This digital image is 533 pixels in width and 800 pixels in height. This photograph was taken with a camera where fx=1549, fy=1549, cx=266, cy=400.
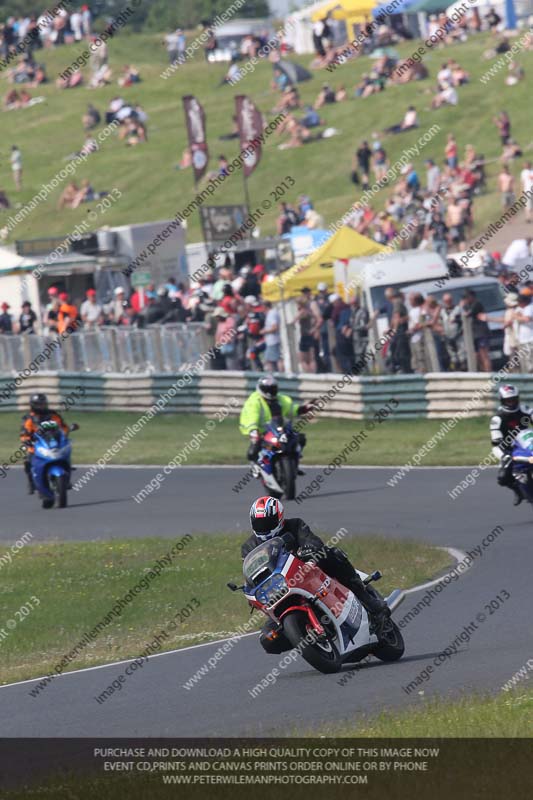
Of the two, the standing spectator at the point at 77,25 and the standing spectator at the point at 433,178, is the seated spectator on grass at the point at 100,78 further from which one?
the standing spectator at the point at 433,178

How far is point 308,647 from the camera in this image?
9383mm

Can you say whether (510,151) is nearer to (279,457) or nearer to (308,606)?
(279,457)

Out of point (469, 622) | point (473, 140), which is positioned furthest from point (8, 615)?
point (473, 140)

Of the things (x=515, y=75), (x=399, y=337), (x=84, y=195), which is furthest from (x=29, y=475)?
(x=84, y=195)

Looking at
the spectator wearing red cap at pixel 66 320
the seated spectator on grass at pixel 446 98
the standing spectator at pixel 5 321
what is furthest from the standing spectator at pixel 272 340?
the seated spectator on grass at pixel 446 98

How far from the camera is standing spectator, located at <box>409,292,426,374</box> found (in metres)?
24.4

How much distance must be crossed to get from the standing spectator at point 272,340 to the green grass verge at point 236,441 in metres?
1.28

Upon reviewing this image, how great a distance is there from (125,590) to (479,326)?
1083 centimetres

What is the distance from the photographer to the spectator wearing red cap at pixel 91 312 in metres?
32.6

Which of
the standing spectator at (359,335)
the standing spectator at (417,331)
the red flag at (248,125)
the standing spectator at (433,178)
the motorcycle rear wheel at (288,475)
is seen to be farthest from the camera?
the standing spectator at (433,178)

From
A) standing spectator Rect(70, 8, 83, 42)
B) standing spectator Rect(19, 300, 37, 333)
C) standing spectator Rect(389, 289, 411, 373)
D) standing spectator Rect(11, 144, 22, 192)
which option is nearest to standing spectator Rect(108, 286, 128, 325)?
standing spectator Rect(19, 300, 37, 333)

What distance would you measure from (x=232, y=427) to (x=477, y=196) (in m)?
16.6
